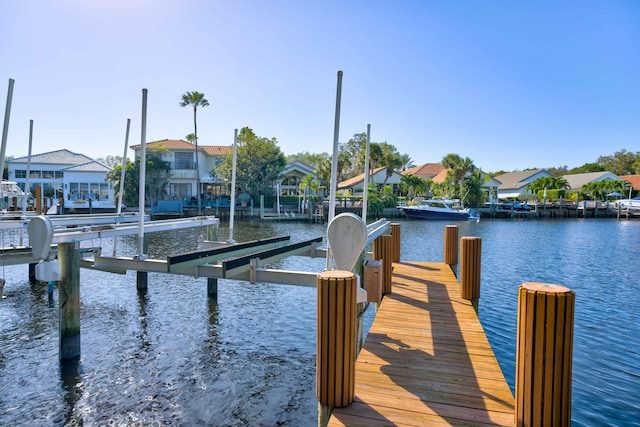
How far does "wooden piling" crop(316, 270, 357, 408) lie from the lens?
3650 millimetres

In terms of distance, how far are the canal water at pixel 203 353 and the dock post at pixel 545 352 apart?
382 centimetres

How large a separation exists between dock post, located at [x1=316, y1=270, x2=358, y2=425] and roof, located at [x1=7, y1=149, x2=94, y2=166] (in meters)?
62.7

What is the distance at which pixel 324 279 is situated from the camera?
368cm

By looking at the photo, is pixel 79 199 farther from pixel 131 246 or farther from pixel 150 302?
pixel 150 302

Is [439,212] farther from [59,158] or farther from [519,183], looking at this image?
[59,158]

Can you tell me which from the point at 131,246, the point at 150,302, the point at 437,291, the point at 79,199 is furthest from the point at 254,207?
the point at 437,291

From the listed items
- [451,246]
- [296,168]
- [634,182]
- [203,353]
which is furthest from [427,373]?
[634,182]

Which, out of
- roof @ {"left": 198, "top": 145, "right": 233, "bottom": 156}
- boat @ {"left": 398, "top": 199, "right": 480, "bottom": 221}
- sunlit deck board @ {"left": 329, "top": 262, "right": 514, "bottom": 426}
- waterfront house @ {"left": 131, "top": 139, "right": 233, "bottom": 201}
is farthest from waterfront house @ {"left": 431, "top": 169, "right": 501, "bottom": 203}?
sunlit deck board @ {"left": 329, "top": 262, "right": 514, "bottom": 426}

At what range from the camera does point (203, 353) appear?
28.3ft

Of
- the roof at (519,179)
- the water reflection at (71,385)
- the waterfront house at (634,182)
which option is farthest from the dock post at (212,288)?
the waterfront house at (634,182)

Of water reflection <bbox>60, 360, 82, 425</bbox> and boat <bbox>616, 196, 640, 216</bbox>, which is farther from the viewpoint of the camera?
boat <bbox>616, 196, 640, 216</bbox>

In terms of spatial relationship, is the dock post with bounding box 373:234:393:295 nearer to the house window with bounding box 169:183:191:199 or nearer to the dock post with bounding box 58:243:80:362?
the dock post with bounding box 58:243:80:362

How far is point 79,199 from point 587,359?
51879 mm

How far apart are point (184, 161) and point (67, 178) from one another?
13.9 metres
